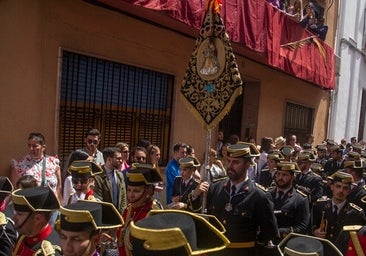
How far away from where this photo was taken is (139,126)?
8125mm

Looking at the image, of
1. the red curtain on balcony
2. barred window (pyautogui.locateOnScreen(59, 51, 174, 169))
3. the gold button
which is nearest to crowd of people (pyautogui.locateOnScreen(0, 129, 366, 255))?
the gold button

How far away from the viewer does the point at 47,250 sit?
2869 millimetres

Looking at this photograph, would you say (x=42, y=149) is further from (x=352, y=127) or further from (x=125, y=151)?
(x=352, y=127)

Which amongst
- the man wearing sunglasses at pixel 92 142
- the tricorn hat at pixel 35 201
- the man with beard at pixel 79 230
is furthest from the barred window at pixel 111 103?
the man with beard at pixel 79 230

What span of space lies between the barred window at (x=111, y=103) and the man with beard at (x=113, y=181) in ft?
5.05

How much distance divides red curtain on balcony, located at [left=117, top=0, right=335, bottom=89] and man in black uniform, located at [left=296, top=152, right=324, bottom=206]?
243cm

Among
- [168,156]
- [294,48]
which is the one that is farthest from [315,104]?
[168,156]

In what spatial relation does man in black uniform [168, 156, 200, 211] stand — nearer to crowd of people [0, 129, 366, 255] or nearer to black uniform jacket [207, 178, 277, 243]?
crowd of people [0, 129, 366, 255]

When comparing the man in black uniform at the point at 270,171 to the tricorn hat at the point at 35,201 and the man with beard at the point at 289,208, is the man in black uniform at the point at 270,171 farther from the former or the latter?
the tricorn hat at the point at 35,201

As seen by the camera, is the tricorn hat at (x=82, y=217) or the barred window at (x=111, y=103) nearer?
the tricorn hat at (x=82, y=217)

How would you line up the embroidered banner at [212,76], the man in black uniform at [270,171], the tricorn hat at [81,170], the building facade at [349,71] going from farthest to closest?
the building facade at [349,71] < the man in black uniform at [270,171] < the embroidered banner at [212,76] < the tricorn hat at [81,170]

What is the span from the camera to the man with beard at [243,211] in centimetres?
409

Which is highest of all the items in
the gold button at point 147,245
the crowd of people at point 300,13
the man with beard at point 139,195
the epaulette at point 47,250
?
the crowd of people at point 300,13

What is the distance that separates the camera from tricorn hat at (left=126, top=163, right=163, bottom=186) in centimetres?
414
